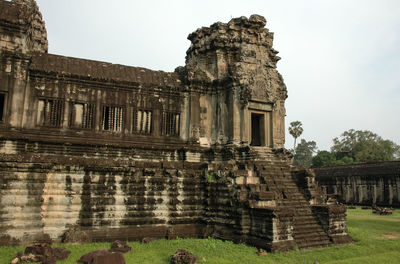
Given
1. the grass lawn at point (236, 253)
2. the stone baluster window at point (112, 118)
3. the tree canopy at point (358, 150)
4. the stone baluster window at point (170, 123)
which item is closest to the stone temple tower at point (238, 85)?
the stone baluster window at point (170, 123)

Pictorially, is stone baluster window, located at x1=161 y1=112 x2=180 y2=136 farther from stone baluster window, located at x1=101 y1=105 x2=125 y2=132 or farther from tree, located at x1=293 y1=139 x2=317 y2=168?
tree, located at x1=293 y1=139 x2=317 y2=168

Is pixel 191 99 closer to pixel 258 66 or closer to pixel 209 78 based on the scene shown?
pixel 209 78

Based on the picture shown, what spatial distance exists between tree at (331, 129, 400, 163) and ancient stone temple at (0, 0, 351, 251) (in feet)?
135

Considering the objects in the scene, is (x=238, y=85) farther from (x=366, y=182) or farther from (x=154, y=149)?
(x=366, y=182)

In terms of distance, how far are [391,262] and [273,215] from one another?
3.73 metres

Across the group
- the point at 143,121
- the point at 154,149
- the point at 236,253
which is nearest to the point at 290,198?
the point at 236,253

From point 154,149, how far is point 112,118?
2.15 m

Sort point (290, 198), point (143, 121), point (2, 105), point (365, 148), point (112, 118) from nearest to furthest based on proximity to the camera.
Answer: point (2, 105), point (290, 198), point (112, 118), point (143, 121), point (365, 148)

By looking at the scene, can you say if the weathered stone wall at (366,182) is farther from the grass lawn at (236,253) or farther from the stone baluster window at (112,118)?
the stone baluster window at (112,118)

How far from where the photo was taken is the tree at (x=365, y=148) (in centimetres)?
4872

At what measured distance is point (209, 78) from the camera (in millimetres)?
15086

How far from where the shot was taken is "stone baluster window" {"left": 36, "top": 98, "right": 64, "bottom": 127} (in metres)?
12.0

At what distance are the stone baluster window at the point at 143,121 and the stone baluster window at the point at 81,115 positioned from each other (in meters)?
1.80

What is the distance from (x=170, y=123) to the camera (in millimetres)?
14305
